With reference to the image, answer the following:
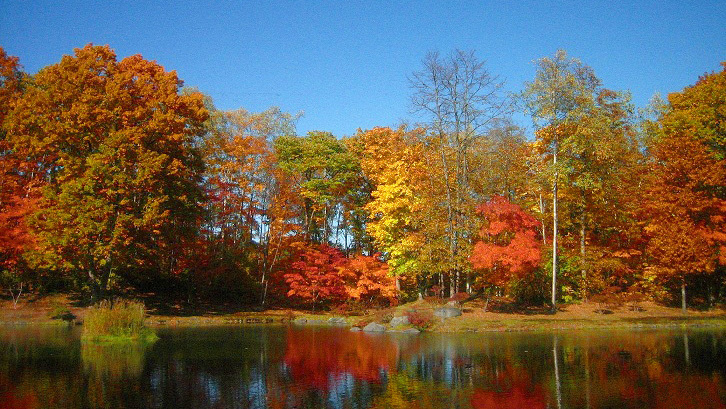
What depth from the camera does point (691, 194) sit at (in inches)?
1218

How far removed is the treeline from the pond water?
9657 mm

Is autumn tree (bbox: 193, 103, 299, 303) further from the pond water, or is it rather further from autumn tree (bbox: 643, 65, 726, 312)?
autumn tree (bbox: 643, 65, 726, 312)

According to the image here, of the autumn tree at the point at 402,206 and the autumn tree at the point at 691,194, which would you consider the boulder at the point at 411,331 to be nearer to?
the autumn tree at the point at 402,206

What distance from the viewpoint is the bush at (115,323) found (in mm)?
19312

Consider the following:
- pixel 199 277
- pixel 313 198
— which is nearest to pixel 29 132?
pixel 199 277

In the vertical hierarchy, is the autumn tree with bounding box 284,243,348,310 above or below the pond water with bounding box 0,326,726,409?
above

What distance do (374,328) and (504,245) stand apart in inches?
384

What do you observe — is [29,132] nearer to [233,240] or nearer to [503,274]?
[233,240]

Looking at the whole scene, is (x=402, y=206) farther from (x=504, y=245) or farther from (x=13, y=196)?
(x=13, y=196)

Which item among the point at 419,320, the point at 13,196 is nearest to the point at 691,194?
the point at 419,320

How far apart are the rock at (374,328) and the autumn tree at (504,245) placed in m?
6.45

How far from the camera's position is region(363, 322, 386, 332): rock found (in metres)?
26.8

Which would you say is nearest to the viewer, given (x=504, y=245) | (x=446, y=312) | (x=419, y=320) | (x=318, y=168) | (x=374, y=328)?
(x=419, y=320)

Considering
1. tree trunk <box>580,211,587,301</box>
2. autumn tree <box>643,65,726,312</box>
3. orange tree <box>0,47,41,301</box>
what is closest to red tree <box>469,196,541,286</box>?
tree trunk <box>580,211,587,301</box>
